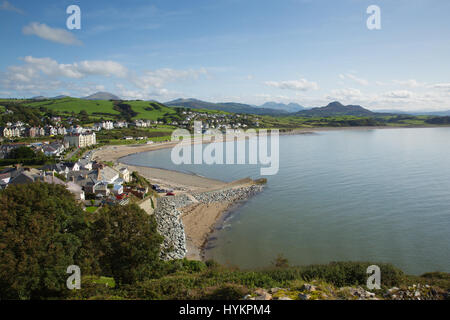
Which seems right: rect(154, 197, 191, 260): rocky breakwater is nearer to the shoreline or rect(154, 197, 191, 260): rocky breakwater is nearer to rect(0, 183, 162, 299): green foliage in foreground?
the shoreline

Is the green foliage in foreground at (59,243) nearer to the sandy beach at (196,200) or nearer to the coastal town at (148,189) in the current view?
the coastal town at (148,189)

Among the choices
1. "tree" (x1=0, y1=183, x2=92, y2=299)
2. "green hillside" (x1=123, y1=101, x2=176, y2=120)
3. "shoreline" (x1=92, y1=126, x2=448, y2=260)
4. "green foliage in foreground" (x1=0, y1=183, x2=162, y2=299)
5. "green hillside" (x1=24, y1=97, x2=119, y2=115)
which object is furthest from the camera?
"green hillside" (x1=123, y1=101, x2=176, y2=120)

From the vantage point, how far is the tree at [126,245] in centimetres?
1082

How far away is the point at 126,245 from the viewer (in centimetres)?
1095

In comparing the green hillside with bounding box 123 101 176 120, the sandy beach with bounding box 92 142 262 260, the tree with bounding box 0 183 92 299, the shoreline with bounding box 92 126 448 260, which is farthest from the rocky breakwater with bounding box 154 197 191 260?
the green hillside with bounding box 123 101 176 120

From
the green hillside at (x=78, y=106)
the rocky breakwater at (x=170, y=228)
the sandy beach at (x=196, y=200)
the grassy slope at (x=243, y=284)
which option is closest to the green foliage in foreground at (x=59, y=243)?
the grassy slope at (x=243, y=284)

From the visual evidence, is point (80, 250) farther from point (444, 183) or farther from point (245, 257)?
point (444, 183)

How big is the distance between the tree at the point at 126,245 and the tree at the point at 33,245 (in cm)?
87

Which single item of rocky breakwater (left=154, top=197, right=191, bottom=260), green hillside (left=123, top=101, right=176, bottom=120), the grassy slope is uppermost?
green hillside (left=123, top=101, right=176, bottom=120)

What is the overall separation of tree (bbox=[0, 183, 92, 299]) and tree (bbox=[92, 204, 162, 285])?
0.87 m

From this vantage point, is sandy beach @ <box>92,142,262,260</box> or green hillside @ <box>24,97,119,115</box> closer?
sandy beach @ <box>92,142,262,260</box>

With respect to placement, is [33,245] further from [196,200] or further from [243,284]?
[196,200]

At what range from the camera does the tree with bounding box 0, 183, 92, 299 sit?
27.3ft
